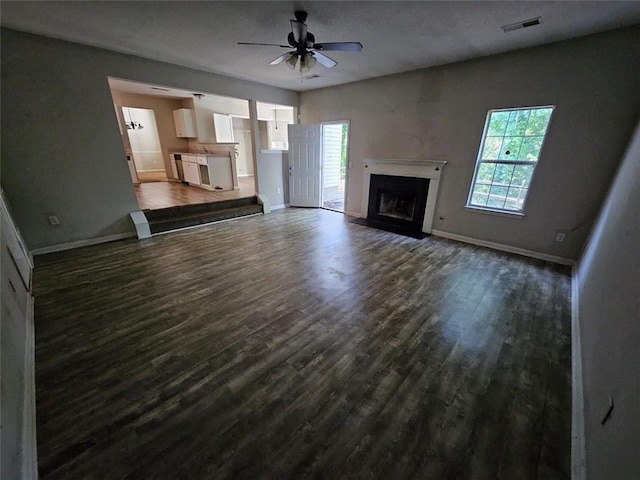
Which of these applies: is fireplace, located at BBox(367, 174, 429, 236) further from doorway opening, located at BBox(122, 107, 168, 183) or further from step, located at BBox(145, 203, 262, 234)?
doorway opening, located at BBox(122, 107, 168, 183)

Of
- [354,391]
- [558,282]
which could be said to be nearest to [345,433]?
[354,391]

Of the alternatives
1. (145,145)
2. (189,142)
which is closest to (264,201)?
(189,142)

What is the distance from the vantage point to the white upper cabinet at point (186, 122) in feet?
23.7

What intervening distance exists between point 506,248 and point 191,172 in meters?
7.75

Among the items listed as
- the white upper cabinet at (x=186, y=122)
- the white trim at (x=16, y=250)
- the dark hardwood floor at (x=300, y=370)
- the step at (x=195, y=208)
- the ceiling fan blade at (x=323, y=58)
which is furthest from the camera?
the white upper cabinet at (x=186, y=122)

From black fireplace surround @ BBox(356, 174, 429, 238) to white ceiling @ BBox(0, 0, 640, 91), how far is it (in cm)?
192

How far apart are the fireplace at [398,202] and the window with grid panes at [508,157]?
0.85 m

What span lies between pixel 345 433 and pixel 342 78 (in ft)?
17.6

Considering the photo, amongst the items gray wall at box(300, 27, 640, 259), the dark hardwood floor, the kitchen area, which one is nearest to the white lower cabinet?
the kitchen area

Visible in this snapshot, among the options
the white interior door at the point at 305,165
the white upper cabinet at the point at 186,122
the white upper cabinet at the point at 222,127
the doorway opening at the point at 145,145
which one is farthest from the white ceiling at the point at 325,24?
the doorway opening at the point at 145,145

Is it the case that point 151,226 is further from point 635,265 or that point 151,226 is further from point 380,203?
point 635,265

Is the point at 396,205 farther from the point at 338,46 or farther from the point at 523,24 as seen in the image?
the point at 338,46

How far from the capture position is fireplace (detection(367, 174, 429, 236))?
4.60 meters

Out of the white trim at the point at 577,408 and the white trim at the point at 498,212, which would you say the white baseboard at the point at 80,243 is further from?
the white trim at the point at 498,212
